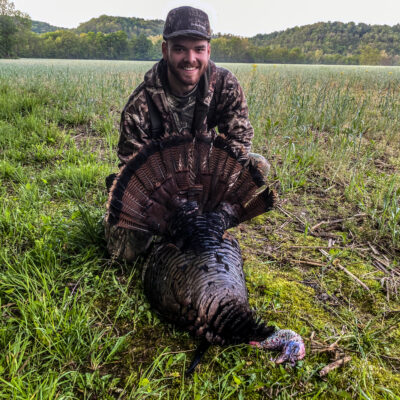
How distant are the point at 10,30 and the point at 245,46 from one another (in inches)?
1453

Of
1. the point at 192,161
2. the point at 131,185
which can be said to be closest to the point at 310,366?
the point at 192,161

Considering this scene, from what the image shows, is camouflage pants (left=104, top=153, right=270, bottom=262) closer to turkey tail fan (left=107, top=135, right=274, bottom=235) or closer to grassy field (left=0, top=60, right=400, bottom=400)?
grassy field (left=0, top=60, right=400, bottom=400)

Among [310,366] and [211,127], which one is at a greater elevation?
[211,127]

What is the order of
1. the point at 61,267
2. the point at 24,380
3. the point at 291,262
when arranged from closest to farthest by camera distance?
the point at 24,380
the point at 61,267
the point at 291,262

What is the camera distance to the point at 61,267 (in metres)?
2.30

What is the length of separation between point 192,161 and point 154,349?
1.13m

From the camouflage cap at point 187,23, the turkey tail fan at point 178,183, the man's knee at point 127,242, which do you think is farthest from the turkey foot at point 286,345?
the camouflage cap at point 187,23

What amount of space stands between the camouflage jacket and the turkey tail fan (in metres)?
0.62

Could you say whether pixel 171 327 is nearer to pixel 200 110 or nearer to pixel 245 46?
pixel 200 110

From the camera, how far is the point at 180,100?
9.08ft

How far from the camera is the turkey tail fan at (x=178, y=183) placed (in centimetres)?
168

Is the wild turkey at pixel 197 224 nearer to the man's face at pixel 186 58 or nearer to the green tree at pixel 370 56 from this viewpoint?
the man's face at pixel 186 58

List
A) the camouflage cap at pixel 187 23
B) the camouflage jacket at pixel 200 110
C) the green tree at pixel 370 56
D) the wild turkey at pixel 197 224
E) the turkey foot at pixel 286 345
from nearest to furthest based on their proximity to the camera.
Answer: the wild turkey at pixel 197 224 → the turkey foot at pixel 286 345 → the camouflage cap at pixel 187 23 → the camouflage jacket at pixel 200 110 → the green tree at pixel 370 56

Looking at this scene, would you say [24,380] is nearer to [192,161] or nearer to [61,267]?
[61,267]
